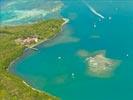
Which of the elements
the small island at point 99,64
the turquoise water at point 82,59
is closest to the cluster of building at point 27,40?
the turquoise water at point 82,59

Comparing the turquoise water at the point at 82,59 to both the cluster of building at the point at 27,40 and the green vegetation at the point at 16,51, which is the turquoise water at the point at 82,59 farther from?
the cluster of building at the point at 27,40

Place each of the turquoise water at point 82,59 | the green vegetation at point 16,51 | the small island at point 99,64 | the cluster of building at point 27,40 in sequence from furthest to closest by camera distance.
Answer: the cluster of building at point 27,40 → the small island at point 99,64 → the turquoise water at point 82,59 → the green vegetation at point 16,51

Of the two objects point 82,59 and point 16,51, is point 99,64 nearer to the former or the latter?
point 82,59

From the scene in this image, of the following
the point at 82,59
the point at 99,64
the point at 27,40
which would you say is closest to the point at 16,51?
the point at 27,40

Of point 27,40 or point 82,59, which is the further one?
point 27,40

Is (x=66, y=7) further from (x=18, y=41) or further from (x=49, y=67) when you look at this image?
(x=49, y=67)

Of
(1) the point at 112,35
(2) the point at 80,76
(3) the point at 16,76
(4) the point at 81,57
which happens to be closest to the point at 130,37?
(1) the point at 112,35
